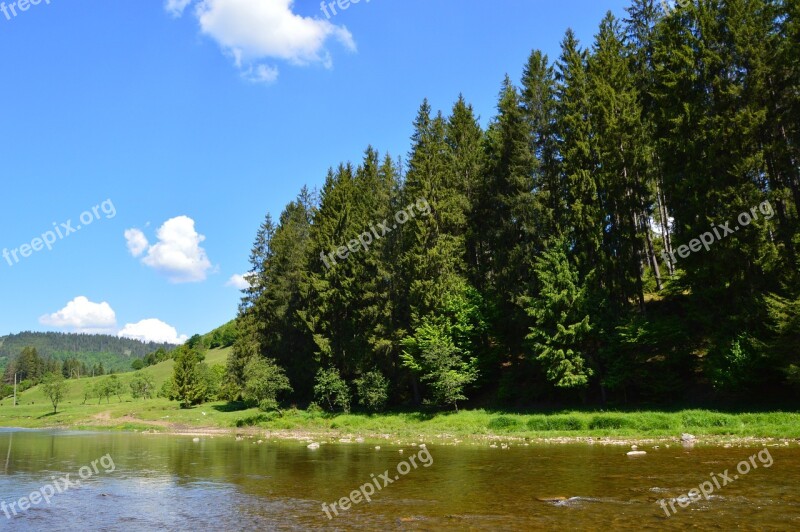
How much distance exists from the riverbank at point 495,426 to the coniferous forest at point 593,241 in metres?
2.57

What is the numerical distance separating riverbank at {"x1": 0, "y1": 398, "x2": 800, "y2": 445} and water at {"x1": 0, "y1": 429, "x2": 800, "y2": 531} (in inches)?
139

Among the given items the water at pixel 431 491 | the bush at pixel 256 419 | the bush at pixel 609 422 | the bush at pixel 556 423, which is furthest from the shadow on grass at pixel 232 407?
the bush at pixel 609 422

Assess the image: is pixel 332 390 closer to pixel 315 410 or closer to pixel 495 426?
pixel 315 410

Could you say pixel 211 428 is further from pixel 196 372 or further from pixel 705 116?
pixel 705 116

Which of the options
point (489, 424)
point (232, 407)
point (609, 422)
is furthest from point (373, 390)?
point (232, 407)

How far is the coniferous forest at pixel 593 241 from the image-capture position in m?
29.0

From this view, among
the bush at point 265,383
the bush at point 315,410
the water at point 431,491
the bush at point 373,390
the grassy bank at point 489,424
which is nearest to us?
the water at point 431,491

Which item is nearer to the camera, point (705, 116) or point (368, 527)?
point (368, 527)

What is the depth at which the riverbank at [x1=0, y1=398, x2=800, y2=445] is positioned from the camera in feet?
83.1

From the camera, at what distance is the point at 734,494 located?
45.1 ft

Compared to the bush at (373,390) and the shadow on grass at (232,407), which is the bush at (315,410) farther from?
the shadow on grass at (232,407)

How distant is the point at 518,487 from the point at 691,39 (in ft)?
104

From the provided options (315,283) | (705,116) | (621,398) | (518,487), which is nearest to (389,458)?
(518,487)

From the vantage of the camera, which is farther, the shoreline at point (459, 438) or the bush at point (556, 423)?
the bush at point (556, 423)
